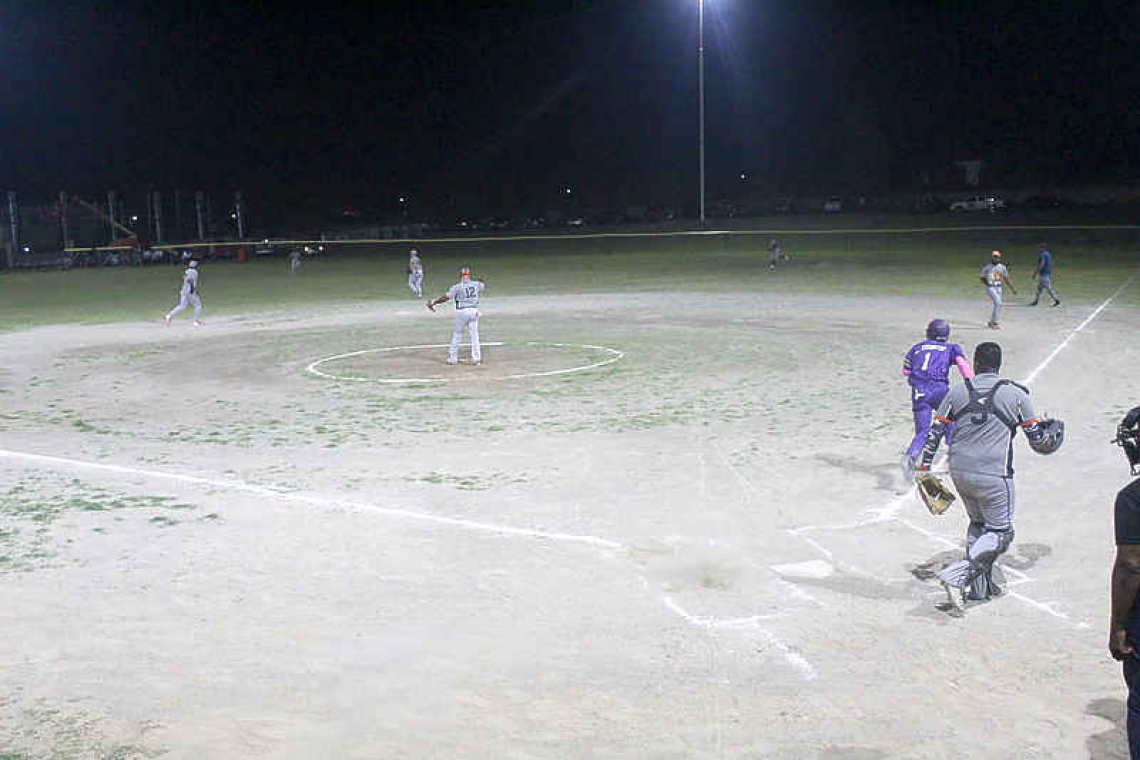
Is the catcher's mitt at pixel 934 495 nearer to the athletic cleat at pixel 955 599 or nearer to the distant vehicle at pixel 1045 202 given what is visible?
the athletic cleat at pixel 955 599

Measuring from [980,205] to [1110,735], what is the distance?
263ft

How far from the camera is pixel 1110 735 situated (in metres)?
6.40

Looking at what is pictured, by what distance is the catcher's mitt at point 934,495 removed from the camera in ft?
30.1

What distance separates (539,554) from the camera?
33.7 ft

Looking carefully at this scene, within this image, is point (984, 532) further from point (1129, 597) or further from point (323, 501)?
point (323, 501)

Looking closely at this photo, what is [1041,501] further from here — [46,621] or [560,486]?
[46,621]

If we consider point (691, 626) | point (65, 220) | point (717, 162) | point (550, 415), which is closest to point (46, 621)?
point (691, 626)

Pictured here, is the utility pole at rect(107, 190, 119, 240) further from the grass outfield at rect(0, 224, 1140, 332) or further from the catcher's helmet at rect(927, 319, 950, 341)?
the catcher's helmet at rect(927, 319, 950, 341)

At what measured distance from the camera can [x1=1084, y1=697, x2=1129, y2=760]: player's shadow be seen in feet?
20.3

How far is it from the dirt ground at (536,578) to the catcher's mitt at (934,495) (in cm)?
66

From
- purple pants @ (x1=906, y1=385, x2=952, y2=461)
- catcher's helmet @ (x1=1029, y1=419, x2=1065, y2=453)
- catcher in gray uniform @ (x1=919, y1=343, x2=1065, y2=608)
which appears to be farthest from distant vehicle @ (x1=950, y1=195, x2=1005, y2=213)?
catcher's helmet @ (x1=1029, y1=419, x2=1065, y2=453)

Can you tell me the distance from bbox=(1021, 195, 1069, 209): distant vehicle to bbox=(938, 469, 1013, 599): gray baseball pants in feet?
249

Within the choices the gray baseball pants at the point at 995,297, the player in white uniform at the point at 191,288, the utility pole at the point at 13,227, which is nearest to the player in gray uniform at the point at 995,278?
the gray baseball pants at the point at 995,297

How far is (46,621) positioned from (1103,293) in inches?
1425
